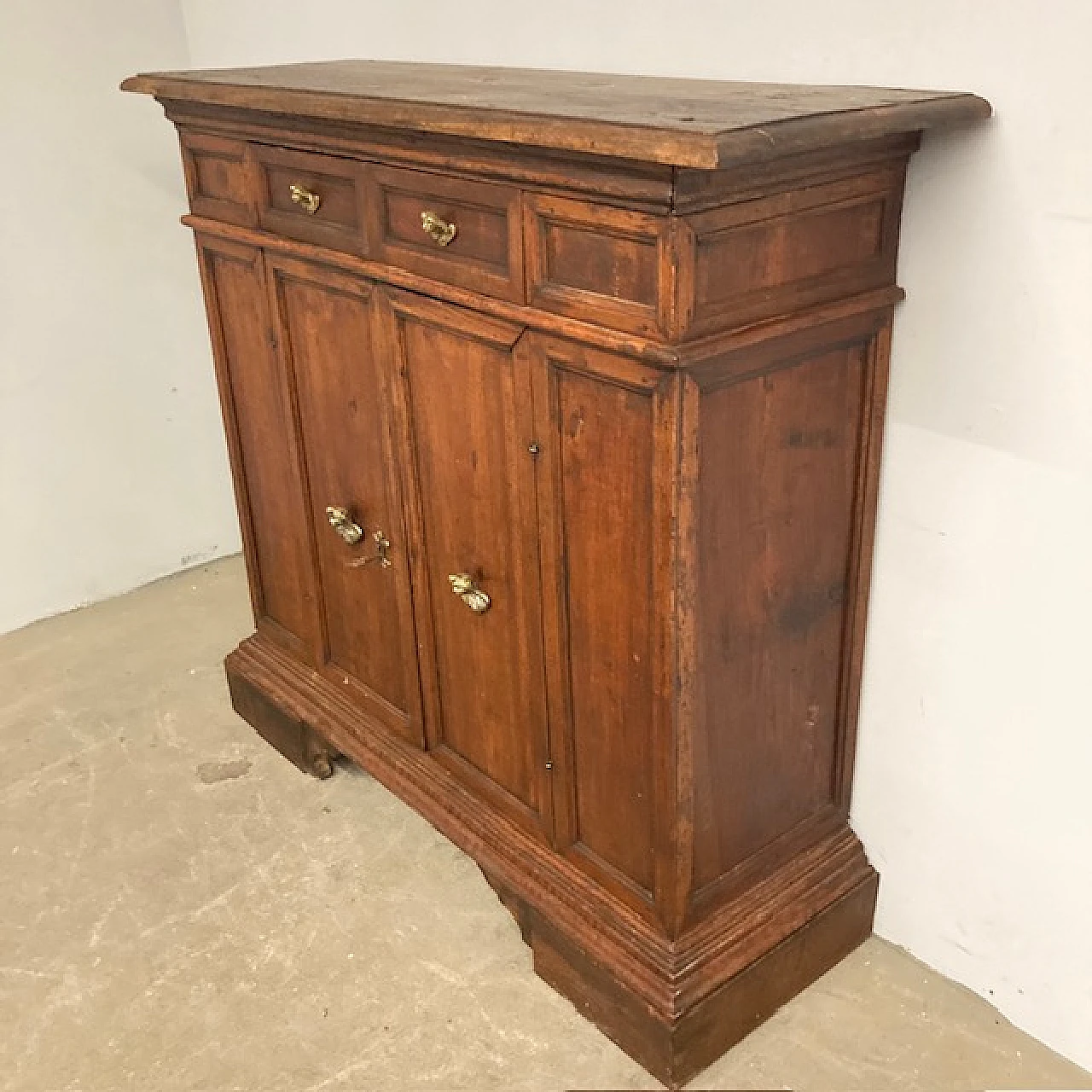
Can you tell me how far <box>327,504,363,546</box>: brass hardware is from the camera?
188 centimetres

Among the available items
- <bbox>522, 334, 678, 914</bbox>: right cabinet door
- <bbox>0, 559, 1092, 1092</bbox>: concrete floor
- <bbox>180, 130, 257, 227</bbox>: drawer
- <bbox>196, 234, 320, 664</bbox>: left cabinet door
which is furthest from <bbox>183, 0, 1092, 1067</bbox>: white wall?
<bbox>196, 234, 320, 664</bbox>: left cabinet door

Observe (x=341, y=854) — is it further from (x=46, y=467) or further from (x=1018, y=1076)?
(x=46, y=467)

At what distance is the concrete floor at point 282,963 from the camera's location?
1588mm

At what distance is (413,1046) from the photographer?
1625 mm

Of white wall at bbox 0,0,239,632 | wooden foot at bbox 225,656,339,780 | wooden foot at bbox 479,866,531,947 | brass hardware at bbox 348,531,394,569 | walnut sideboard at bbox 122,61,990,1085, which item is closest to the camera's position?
walnut sideboard at bbox 122,61,990,1085

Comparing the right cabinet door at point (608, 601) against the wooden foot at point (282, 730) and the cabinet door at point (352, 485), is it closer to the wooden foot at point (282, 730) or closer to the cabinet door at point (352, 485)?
the cabinet door at point (352, 485)

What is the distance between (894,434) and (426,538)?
0.67m

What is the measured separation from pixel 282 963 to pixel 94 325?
1.59 meters

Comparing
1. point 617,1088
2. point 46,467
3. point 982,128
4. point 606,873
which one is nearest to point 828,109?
point 982,128

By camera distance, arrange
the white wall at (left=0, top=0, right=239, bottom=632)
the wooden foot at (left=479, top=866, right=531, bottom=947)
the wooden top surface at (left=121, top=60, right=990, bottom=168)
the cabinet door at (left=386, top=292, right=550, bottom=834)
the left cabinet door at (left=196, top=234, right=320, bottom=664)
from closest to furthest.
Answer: the wooden top surface at (left=121, top=60, right=990, bottom=168) → the cabinet door at (left=386, top=292, right=550, bottom=834) → the wooden foot at (left=479, top=866, right=531, bottom=947) → the left cabinet door at (left=196, top=234, right=320, bottom=664) → the white wall at (left=0, top=0, right=239, bottom=632)

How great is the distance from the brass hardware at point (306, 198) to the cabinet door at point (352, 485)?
0.09m

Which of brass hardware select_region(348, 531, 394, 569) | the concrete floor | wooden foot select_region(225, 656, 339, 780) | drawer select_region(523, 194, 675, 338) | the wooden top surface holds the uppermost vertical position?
the wooden top surface

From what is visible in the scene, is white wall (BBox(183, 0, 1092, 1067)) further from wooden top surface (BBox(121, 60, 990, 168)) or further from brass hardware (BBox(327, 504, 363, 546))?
brass hardware (BBox(327, 504, 363, 546))

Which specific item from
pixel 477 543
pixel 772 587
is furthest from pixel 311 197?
pixel 772 587
